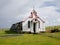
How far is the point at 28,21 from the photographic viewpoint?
51688mm

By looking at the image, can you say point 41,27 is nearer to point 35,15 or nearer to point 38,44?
point 35,15

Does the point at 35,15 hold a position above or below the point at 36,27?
above

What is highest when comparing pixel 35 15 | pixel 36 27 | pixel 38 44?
pixel 35 15

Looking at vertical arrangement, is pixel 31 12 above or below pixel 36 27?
above

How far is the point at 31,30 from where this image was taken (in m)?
51.0

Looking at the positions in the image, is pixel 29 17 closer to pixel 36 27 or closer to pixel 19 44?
pixel 36 27

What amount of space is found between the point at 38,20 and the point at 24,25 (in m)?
4.21

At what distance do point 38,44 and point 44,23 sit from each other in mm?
26983

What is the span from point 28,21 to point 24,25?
160cm

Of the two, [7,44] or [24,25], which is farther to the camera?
[24,25]

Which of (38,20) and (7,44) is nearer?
(7,44)

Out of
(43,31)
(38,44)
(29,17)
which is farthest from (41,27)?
(38,44)

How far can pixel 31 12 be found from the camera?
52375 millimetres

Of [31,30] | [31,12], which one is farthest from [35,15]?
[31,30]
